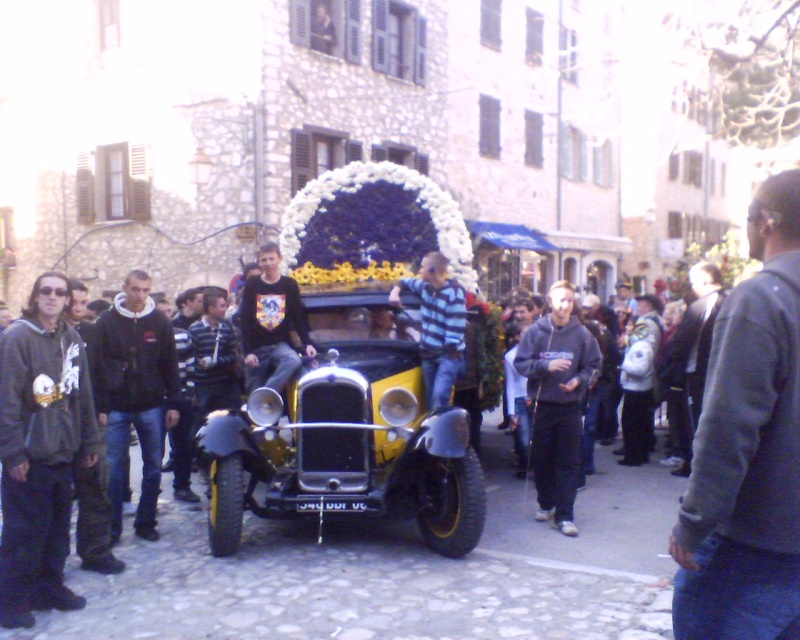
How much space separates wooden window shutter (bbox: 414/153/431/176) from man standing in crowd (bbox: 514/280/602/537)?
39.6 ft

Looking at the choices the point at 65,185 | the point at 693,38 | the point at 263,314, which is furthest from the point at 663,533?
the point at 65,185

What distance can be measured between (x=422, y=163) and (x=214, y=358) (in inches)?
465

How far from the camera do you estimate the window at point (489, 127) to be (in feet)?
68.1

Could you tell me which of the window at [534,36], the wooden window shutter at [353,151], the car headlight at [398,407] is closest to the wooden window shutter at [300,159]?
the wooden window shutter at [353,151]

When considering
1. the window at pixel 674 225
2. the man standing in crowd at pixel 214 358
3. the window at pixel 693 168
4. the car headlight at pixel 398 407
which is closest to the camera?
the car headlight at pixel 398 407

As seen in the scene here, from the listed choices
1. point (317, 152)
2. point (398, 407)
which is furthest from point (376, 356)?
point (317, 152)

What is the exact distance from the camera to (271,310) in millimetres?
6828

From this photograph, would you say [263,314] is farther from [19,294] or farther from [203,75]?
[19,294]

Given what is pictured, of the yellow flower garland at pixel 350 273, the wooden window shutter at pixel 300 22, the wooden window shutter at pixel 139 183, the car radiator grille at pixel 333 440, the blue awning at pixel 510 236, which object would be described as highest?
the wooden window shutter at pixel 300 22

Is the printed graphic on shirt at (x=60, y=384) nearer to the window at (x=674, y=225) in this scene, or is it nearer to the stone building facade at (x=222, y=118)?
the stone building facade at (x=222, y=118)

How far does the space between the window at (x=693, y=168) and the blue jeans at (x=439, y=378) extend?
26916 millimetres

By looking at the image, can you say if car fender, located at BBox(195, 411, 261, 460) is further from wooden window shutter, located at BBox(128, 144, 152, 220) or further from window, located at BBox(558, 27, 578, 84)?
window, located at BBox(558, 27, 578, 84)

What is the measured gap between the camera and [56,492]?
4801 mm

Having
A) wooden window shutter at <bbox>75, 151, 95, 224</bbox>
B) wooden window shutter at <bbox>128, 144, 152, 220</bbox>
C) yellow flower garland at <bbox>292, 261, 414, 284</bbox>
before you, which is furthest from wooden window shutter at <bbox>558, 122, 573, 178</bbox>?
yellow flower garland at <bbox>292, 261, 414, 284</bbox>
